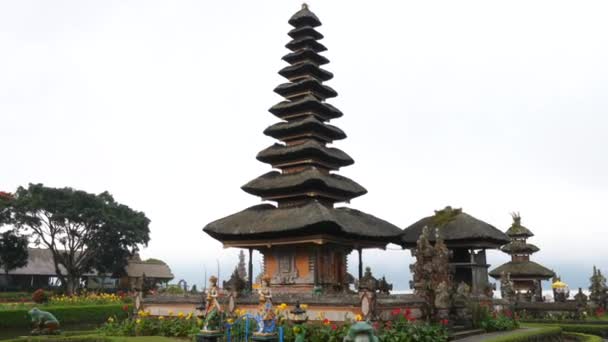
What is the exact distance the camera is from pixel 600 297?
1624 inches

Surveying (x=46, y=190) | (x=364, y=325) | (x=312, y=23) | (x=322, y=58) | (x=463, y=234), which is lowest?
(x=364, y=325)

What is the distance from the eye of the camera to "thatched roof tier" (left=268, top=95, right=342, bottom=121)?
104 feet

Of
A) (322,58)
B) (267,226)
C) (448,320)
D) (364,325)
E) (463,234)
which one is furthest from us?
(322,58)

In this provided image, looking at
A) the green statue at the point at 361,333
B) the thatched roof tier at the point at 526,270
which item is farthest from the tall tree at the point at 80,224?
the green statue at the point at 361,333

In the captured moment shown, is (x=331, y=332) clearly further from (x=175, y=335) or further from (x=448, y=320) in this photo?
(x=175, y=335)

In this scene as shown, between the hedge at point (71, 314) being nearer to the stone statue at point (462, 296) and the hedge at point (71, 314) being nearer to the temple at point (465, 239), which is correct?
the stone statue at point (462, 296)

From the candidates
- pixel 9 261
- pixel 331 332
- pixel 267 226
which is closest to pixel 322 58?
pixel 267 226

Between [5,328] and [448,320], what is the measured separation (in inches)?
986

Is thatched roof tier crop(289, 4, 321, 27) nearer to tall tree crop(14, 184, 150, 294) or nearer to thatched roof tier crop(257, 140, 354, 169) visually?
thatched roof tier crop(257, 140, 354, 169)

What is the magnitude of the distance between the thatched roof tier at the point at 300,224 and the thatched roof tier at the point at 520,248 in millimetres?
17503

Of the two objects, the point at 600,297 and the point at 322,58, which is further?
the point at 600,297

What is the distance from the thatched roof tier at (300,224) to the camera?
2572 centimetres

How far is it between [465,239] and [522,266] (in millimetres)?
17386

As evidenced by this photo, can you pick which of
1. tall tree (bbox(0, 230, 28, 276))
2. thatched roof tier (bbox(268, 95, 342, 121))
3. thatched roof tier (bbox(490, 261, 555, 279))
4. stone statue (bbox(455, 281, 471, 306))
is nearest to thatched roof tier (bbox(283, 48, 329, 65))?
thatched roof tier (bbox(268, 95, 342, 121))
